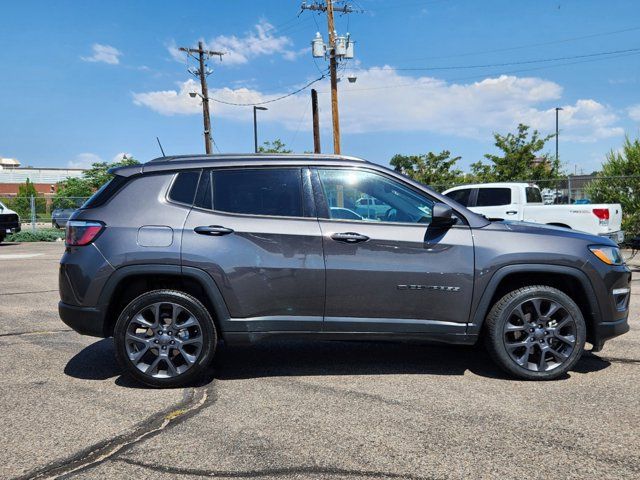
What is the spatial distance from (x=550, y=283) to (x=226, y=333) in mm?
2649

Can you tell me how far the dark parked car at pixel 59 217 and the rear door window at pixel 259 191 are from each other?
24191 mm

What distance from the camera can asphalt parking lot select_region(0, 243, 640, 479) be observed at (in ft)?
9.43

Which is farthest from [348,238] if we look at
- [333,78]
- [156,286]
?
[333,78]

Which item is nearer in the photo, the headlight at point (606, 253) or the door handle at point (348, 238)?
the door handle at point (348, 238)

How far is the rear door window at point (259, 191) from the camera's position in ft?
13.9

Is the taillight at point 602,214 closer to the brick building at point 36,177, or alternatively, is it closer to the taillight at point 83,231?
the taillight at point 83,231

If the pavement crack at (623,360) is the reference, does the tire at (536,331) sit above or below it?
above

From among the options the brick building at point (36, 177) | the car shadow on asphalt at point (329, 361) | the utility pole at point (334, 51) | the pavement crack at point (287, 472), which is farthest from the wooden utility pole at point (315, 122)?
the brick building at point (36, 177)

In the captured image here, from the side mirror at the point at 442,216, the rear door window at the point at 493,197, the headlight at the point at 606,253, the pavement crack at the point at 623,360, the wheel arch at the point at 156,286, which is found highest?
the rear door window at the point at 493,197

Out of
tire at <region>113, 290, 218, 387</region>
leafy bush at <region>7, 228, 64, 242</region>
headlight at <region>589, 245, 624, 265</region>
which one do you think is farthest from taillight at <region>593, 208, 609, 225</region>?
leafy bush at <region>7, 228, 64, 242</region>

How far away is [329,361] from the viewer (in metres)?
4.85

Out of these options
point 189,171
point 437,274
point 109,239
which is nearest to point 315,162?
point 189,171

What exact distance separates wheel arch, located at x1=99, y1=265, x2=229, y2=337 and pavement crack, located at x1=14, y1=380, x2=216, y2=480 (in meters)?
0.56

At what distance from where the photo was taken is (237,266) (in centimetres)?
409
